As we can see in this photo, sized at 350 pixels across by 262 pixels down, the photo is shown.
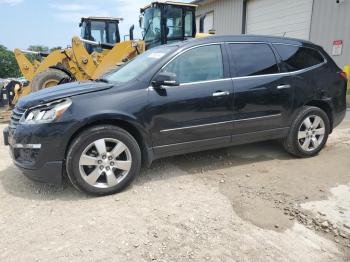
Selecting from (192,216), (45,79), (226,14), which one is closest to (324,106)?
(192,216)

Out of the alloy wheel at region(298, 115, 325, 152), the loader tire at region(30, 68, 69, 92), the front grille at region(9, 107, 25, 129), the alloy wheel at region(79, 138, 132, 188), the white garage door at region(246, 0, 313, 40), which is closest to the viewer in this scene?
the alloy wheel at region(79, 138, 132, 188)

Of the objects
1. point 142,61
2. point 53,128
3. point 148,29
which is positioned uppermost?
point 148,29

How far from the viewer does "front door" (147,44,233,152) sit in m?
3.84

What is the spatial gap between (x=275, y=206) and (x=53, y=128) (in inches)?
97.9

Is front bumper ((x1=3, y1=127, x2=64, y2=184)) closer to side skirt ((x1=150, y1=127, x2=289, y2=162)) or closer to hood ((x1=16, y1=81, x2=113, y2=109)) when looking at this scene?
hood ((x1=16, y1=81, x2=113, y2=109))

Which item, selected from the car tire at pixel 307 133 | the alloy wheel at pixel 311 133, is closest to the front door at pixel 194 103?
the car tire at pixel 307 133

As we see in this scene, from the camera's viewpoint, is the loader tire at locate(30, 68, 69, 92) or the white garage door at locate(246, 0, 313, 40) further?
the white garage door at locate(246, 0, 313, 40)

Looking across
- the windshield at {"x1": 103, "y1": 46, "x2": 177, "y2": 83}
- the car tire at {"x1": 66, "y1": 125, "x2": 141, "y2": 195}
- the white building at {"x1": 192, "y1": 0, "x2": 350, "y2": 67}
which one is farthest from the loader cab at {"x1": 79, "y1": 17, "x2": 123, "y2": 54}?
the car tire at {"x1": 66, "y1": 125, "x2": 141, "y2": 195}

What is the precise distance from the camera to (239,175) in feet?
14.0

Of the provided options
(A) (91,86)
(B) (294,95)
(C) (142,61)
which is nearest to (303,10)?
(B) (294,95)

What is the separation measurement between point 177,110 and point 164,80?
0.40 meters

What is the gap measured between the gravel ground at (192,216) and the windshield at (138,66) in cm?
131

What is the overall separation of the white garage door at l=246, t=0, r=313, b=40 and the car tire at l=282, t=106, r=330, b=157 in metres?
6.71

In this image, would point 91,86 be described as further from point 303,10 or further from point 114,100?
point 303,10
